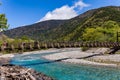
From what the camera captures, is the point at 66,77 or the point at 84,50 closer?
the point at 66,77

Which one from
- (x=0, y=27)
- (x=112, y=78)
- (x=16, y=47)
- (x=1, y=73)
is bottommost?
(x=112, y=78)

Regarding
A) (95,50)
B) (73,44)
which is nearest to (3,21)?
(73,44)

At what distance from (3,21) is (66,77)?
16587 mm

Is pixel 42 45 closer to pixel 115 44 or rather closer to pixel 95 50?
pixel 115 44

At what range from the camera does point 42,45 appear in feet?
107

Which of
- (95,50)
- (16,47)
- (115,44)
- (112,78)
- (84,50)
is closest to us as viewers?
(16,47)

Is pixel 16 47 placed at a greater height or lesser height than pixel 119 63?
greater

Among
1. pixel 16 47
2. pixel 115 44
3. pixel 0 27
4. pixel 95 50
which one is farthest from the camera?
pixel 95 50

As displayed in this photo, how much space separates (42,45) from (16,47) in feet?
17.0

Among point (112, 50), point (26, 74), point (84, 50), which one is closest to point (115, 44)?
point (112, 50)

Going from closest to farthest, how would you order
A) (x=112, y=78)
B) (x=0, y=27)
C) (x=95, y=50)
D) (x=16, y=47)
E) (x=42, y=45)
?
(x=16, y=47) → (x=42, y=45) → (x=112, y=78) → (x=0, y=27) → (x=95, y=50)

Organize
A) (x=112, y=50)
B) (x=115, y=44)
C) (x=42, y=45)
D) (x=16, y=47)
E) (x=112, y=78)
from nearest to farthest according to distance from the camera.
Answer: (x=16, y=47) → (x=42, y=45) → (x=112, y=78) → (x=115, y=44) → (x=112, y=50)

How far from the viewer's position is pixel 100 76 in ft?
140

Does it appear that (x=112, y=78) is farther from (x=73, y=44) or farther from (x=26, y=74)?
(x=26, y=74)
